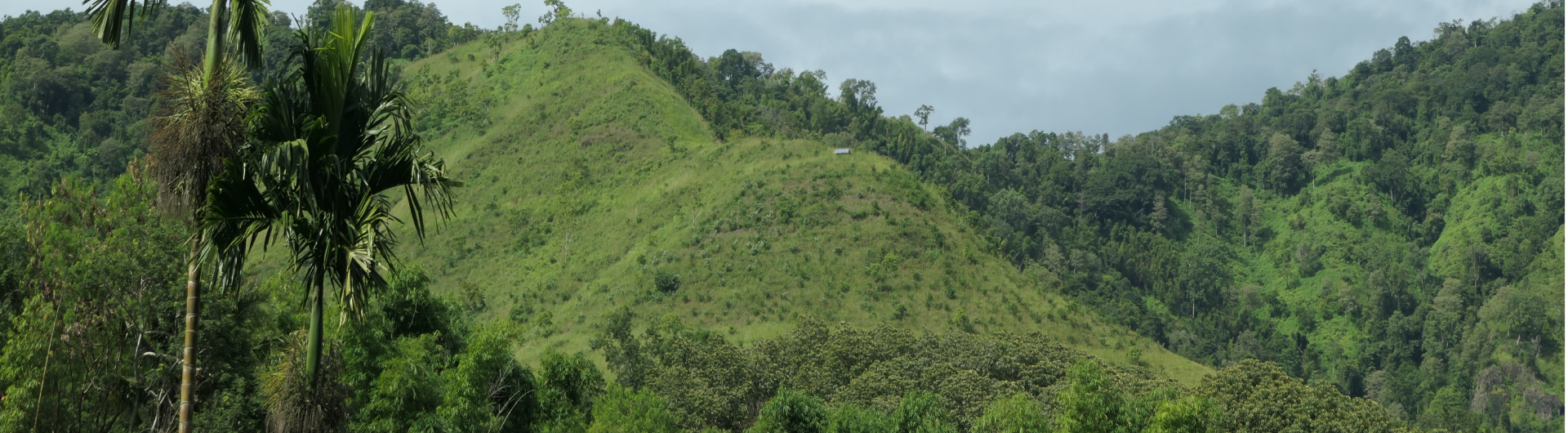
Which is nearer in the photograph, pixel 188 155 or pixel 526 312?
pixel 188 155

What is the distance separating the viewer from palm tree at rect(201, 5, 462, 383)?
8.84 m

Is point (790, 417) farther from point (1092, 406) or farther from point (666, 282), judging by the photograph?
point (666, 282)

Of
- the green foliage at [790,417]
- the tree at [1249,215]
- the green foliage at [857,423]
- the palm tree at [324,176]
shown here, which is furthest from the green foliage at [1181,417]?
the tree at [1249,215]

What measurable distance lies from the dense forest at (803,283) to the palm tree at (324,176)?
→ 3 centimetres

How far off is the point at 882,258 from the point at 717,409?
27.5 m

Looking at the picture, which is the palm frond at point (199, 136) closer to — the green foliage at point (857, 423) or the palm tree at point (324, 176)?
the palm tree at point (324, 176)

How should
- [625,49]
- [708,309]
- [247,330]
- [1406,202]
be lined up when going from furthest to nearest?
1. [1406,202]
2. [625,49]
3. [708,309]
4. [247,330]

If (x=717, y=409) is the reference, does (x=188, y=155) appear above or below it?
above

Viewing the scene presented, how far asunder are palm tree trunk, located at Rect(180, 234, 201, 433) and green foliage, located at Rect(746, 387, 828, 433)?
2571cm

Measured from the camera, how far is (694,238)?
242ft

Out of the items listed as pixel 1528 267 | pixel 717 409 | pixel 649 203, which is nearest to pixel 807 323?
pixel 717 409

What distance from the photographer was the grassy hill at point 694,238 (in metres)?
66.7

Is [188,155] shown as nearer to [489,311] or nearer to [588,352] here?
[588,352]

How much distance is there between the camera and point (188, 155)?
29.5 feet
